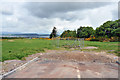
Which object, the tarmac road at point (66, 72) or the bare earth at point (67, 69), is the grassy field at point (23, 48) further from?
the tarmac road at point (66, 72)

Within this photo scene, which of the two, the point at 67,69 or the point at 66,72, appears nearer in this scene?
the point at 66,72

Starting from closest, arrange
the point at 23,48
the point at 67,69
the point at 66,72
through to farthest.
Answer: the point at 66,72, the point at 67,69, the point at 23,48

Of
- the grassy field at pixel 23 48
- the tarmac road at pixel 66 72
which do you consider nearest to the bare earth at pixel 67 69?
the tarmac road at pixel 66 72

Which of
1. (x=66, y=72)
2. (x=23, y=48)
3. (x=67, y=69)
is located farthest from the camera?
(x=23, y=48)

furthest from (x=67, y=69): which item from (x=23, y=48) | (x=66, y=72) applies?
(x=23, y=48)

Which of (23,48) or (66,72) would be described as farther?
(23,48)

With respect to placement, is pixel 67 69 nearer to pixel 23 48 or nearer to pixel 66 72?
pixel 66 72

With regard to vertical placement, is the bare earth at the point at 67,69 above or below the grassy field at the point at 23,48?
below

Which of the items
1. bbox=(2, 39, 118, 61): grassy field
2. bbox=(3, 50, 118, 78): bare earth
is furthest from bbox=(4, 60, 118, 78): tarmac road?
bbox=(2, 39, 118, 61): grassy field

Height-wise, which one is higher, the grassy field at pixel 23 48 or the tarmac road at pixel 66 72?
the grassy field at pixel 23 48

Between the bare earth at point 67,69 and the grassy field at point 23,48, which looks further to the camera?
the grassy field at point 23,48

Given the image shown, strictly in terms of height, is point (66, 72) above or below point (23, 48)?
below

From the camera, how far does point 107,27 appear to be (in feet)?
124

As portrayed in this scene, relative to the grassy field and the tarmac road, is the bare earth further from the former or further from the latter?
the grassy field
